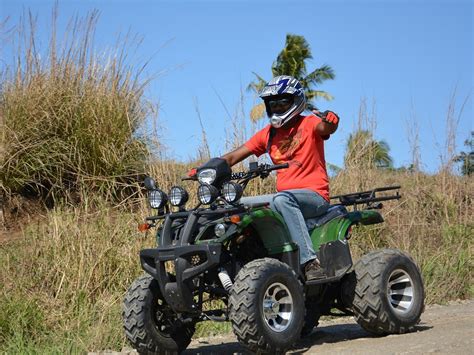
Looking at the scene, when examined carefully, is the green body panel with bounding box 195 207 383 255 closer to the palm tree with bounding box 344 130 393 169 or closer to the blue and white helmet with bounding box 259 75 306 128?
the blue and white helmet with bounding box 259 75 306 128

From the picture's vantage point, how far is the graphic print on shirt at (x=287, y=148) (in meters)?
6.48

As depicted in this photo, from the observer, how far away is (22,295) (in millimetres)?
7625

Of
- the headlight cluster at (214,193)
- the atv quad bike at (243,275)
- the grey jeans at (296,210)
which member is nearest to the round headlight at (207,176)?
the atv quad bike at (243,275)

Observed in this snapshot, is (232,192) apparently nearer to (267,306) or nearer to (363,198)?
(267,306)

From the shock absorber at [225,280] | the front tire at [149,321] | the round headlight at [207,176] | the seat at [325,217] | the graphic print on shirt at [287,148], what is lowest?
the front tire at [149,321]

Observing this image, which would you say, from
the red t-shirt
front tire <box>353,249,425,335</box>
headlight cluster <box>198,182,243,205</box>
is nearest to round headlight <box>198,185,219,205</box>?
headlight cluster <box>198,182,243,205</box>

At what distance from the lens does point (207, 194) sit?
18.3ft

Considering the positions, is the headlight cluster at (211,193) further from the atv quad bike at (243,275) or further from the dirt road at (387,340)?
the dirt road at (387,340)

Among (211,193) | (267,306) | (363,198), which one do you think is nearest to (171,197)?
(211,193)

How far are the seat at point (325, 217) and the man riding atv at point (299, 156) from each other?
0.23 ft

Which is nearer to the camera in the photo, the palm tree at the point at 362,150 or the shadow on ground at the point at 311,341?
the shadow on ground at the point at 311,341

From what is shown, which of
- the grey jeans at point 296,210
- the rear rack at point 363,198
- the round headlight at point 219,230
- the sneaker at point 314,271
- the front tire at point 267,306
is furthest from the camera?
the rear rack at point 363,198

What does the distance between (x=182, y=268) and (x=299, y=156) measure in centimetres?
163

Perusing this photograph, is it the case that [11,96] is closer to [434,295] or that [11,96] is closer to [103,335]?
[103,335]
